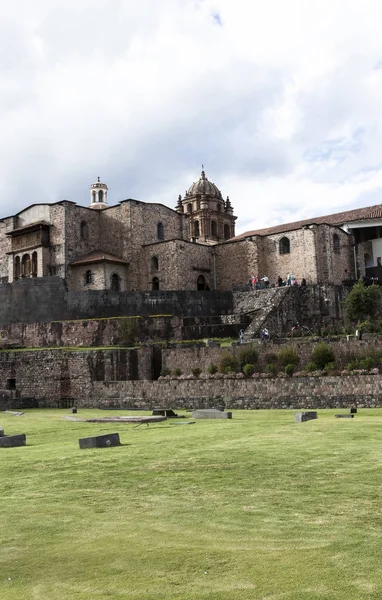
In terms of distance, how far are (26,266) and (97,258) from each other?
5946mm

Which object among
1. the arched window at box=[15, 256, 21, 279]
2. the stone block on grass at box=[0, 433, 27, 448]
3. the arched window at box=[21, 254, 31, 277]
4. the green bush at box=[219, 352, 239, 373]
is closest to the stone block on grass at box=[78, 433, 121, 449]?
the stone block on grass at box=[0, 433, 27, 448]

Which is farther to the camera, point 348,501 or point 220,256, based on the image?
point 220,256

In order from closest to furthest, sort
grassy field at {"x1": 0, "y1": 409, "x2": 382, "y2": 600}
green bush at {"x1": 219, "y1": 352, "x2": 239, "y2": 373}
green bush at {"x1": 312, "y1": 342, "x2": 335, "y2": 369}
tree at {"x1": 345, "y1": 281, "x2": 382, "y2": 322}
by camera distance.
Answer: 1. grassy field at {"x1": 0, "y1": 409, "x2": 382, "y2": 600}
2. green bush at {"x1": 312, "y1": 342, "x2": 335, "y2": 369}
3. green bush at {"x1": 219, "y1": 352, "x2": 239, "y2": 373}
4. tree at {"x1": 345, "y1": 281, "x2": 382, "y2": 322}

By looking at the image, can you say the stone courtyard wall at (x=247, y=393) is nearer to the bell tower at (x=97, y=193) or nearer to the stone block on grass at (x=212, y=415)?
the stone block on grass at (x=212, y=415)

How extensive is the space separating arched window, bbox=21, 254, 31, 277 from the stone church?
0.07 metres

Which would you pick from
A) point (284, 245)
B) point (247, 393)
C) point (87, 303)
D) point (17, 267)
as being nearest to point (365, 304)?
point (284, 245)

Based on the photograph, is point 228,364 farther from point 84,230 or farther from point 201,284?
point 84,230

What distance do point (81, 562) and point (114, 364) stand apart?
72.8 feet

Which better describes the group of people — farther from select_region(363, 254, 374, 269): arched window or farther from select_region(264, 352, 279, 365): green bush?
select_region(264, 352, 279, 365): green bush

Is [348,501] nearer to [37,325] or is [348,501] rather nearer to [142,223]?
[37,325]

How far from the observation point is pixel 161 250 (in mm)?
40656

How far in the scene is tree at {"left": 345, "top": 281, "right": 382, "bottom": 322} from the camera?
3131 cm

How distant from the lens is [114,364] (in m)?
26.2

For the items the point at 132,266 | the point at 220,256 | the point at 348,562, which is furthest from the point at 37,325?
the point at 348,562
